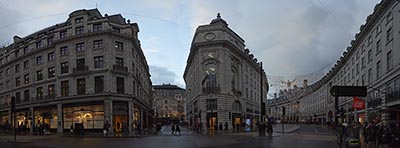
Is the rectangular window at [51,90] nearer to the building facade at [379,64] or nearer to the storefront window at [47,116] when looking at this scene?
the storefront window at [47,116]

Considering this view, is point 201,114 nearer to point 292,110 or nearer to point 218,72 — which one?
point 218,72

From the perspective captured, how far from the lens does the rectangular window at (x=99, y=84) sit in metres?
48.8

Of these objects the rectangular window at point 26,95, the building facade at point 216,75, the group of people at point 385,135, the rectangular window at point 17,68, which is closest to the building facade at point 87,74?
the rectangular window at point 26,95

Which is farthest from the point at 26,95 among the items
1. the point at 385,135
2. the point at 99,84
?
the point at 385,135

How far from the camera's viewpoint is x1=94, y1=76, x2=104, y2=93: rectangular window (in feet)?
160

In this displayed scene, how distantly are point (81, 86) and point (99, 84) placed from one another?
2792 mm

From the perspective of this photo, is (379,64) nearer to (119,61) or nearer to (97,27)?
(119,61)

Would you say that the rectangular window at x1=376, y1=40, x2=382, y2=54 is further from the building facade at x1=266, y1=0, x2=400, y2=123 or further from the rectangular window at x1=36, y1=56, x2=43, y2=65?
the rectangular window at x1=36, y1=56, x2=43, y2=65

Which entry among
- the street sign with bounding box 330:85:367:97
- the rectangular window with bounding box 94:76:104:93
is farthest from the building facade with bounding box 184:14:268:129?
the street sign with bounding box 330:85:367:97

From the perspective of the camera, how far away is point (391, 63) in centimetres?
4012

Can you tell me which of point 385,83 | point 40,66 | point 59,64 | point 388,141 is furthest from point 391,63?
point 40,66

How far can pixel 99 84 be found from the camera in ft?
161

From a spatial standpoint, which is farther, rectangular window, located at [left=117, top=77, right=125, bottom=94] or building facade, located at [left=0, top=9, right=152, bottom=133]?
rectangular window, located at [left=117, top=77, right=125, bottom=94]

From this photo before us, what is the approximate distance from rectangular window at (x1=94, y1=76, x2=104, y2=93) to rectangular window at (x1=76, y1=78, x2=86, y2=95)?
1.78 metres
